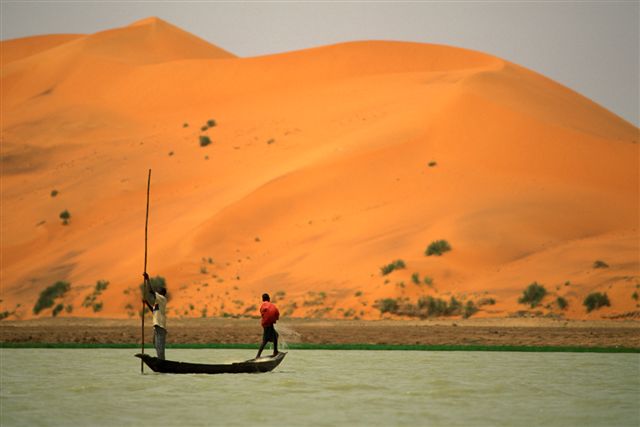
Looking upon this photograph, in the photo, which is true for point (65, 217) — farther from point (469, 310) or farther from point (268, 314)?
point (268, 314)

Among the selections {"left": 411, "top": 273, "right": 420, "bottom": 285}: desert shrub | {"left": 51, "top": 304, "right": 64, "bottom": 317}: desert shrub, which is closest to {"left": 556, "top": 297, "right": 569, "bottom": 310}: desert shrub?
{"left": 411, "top": 273, "right": 420, "bottom": 285}: desert shrub

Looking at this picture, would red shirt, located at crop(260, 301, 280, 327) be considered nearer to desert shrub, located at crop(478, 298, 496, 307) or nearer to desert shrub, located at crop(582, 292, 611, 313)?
desert shrub, located at crop(582, 292, 611, 313)

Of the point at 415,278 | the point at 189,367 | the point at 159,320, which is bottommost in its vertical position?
the point at 189,367

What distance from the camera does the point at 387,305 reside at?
52.4 meters

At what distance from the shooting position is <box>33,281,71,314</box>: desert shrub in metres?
58.9

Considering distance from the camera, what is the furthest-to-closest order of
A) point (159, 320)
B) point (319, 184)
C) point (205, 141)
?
1. point (205, 141)
2. point (319, 184)
3. point (159, 320)

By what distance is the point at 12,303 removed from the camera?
61.1 m

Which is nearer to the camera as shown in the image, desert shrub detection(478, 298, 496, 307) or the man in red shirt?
the man in red shirt

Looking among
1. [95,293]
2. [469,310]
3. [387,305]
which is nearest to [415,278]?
[387,305]

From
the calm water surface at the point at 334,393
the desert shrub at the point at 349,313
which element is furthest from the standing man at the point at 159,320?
the desert shrub at the point at 349,313

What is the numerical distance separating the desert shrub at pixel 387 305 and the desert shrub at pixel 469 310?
3.08m

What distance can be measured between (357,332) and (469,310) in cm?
829

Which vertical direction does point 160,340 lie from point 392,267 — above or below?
below

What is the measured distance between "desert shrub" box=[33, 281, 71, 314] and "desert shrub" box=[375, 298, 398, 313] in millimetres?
17092
